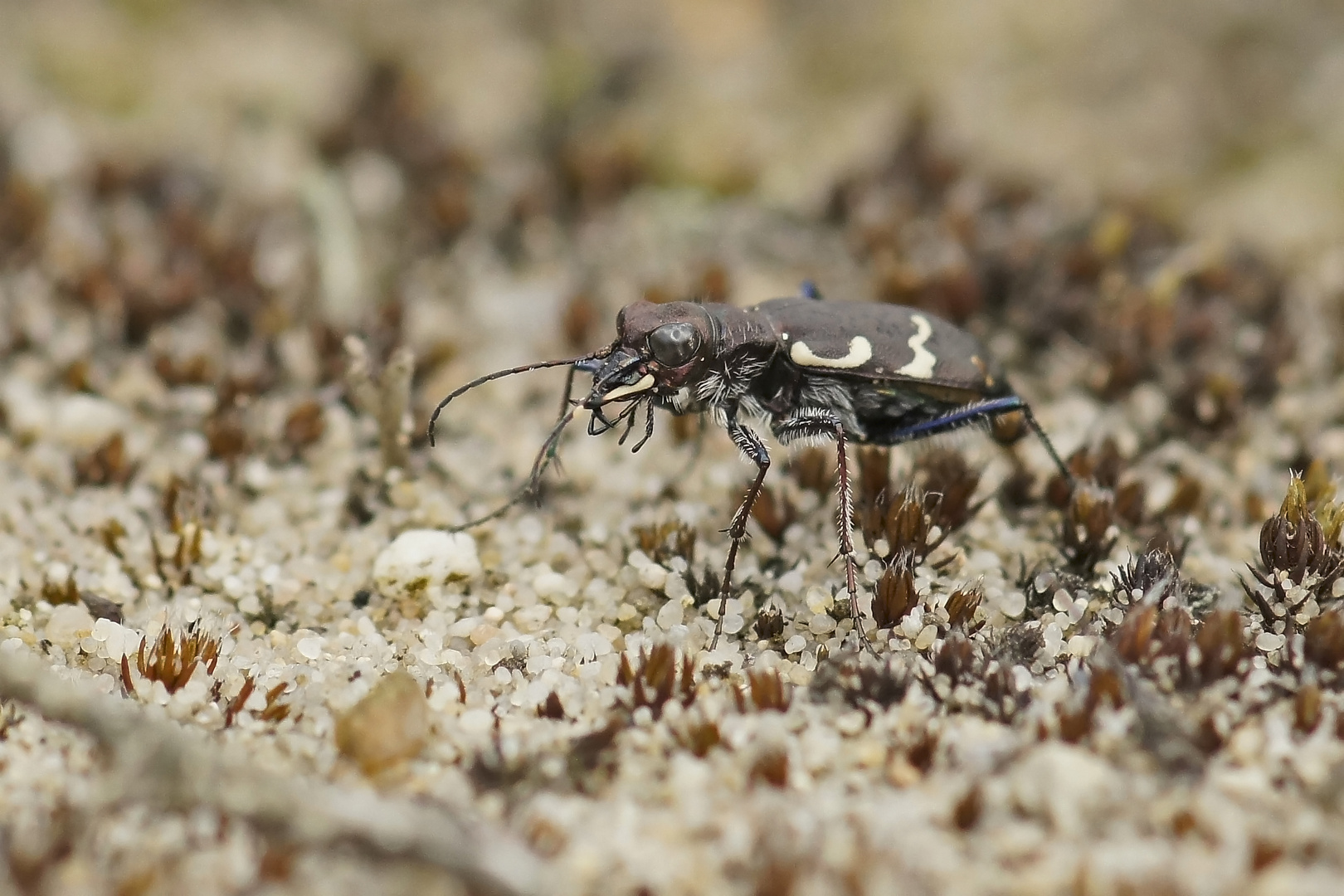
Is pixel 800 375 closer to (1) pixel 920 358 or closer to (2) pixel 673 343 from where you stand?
(1) pixel 920 358

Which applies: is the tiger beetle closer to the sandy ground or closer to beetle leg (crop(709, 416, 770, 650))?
beetle leg (crop(709, 416, 770, 650))

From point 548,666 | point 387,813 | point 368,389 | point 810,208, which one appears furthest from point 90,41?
point 387,813

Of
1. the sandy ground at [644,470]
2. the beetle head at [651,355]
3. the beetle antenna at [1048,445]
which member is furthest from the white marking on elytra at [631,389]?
the beetle antenna at [1048,445]

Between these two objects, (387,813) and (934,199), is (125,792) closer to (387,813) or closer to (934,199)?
(387,813)

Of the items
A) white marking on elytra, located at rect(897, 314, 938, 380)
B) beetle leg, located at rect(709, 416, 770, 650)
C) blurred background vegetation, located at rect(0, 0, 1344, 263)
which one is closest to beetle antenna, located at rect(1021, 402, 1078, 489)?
white marking on elytra, located at rect(897, 314, 938, 380)

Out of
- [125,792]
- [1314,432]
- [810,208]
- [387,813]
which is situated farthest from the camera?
[810,208]

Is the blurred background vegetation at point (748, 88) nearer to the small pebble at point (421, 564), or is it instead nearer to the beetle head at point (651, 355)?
the beetle head at point (651, 355)
